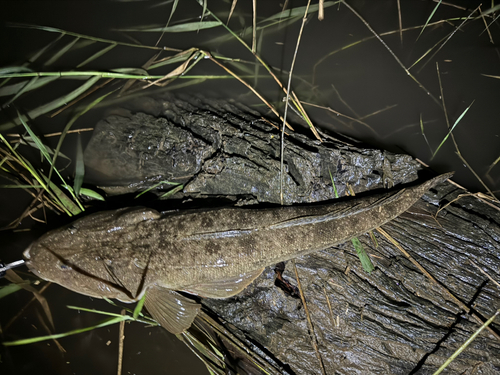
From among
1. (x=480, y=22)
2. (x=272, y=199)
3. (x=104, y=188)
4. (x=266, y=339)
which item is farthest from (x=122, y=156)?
(x=480, y=22)

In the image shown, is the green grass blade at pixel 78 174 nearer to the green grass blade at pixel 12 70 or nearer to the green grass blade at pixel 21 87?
the green grass blade at pixel 21 87

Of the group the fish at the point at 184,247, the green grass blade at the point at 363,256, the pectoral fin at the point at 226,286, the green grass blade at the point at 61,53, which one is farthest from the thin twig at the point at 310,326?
the green grass blade at the point at 61,53

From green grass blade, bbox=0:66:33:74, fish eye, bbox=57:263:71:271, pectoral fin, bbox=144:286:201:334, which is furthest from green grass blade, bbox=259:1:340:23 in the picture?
fish eye, bbox=57:263:71:271

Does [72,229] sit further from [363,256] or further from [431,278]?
[431,278]

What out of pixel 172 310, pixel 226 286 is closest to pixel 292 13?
pixel 226 286

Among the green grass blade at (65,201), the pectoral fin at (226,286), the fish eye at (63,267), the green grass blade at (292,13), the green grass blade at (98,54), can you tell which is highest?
the green grass blade at (292,13)

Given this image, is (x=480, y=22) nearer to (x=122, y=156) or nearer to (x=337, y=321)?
(x=337, y=321)
